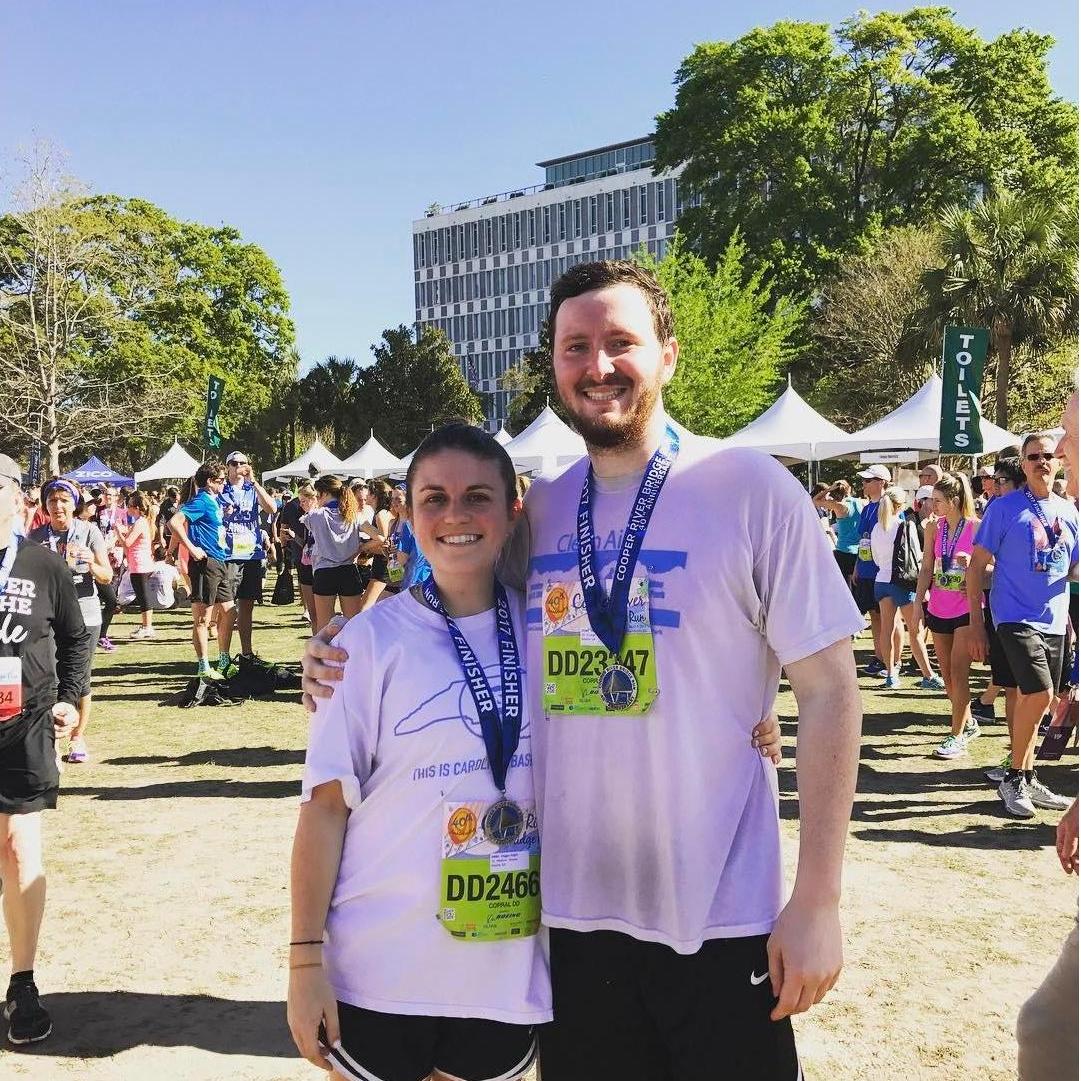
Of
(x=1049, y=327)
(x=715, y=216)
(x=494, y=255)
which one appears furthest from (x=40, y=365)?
(x=494, y=255)

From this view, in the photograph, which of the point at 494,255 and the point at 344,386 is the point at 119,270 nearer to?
the point at 344,386

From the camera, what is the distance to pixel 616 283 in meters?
2.12

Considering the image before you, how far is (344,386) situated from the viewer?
5847cm

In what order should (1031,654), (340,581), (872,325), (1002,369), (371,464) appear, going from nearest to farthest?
(1031,654), (340,581), (1002,369), (371,464), (872,325)

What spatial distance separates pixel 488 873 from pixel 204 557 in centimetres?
845

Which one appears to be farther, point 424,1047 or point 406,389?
point 406,389

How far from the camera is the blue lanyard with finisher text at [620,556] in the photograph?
2.00 meters

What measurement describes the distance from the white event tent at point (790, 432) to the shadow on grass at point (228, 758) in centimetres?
1084

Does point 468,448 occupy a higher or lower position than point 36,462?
lower

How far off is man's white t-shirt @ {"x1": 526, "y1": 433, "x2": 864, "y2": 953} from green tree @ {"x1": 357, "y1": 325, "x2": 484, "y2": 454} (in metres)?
55.7

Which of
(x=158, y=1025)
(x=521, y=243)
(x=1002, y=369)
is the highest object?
(x=521, y=243)

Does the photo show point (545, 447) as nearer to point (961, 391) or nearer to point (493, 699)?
point (961, 391)

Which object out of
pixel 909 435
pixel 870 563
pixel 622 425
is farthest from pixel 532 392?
pixel 622 425

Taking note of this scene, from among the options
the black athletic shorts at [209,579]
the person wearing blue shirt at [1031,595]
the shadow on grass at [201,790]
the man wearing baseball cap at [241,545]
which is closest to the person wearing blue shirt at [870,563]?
the person wearing blue shirt at [1031,595]
